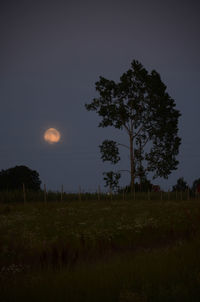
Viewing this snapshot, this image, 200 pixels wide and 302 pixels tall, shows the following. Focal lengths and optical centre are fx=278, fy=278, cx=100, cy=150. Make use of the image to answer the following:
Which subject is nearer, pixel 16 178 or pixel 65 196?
pixel 65 196

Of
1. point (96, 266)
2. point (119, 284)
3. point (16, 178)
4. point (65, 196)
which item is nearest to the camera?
point (119, 284)

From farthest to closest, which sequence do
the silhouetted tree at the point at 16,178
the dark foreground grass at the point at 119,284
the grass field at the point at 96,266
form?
1. the silhouetted tree at the point at 16,178
2. the grass field at the point at 96,266
3. the dark foreground grass at the point at 119,284

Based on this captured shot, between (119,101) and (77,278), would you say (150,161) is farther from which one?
(77,278)

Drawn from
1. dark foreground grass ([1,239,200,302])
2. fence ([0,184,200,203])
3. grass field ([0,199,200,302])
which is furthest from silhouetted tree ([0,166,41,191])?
dark foreground grass ([1,239,200,302])

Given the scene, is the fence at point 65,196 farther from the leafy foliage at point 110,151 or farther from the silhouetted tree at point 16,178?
the silhouetted tree at point 16,178

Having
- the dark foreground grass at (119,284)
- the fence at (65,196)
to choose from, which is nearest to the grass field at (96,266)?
the dark foreground grass at (119,284)

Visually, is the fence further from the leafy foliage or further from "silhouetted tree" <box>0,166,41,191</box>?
"silhouetted tree" <box>0,166,41,191</box>

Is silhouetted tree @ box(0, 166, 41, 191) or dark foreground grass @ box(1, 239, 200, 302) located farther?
silhouetted tree @ box(0, 166, 41, 191)

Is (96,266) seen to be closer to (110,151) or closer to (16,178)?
(110,151)

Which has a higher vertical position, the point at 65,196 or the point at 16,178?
the point at 16,178

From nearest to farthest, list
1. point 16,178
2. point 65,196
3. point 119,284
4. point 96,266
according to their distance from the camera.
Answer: point 119,284 → point 96,266 → point 65,196 → point 16,178

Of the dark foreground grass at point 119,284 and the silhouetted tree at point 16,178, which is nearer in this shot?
the dark foreground grass at point 119,284

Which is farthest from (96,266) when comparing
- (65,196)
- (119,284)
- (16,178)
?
(16,178)

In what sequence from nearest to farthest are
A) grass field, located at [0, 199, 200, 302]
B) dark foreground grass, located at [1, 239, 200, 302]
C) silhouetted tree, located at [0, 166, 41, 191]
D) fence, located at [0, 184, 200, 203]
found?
dark foreground grass, located at [1, 239, 200, 302] < grass field, located at [0, 199, 200, 302] < fence, located at [0, 184, 200, 203] < silhouetted tree, located at [0, 166, 41, 191]
